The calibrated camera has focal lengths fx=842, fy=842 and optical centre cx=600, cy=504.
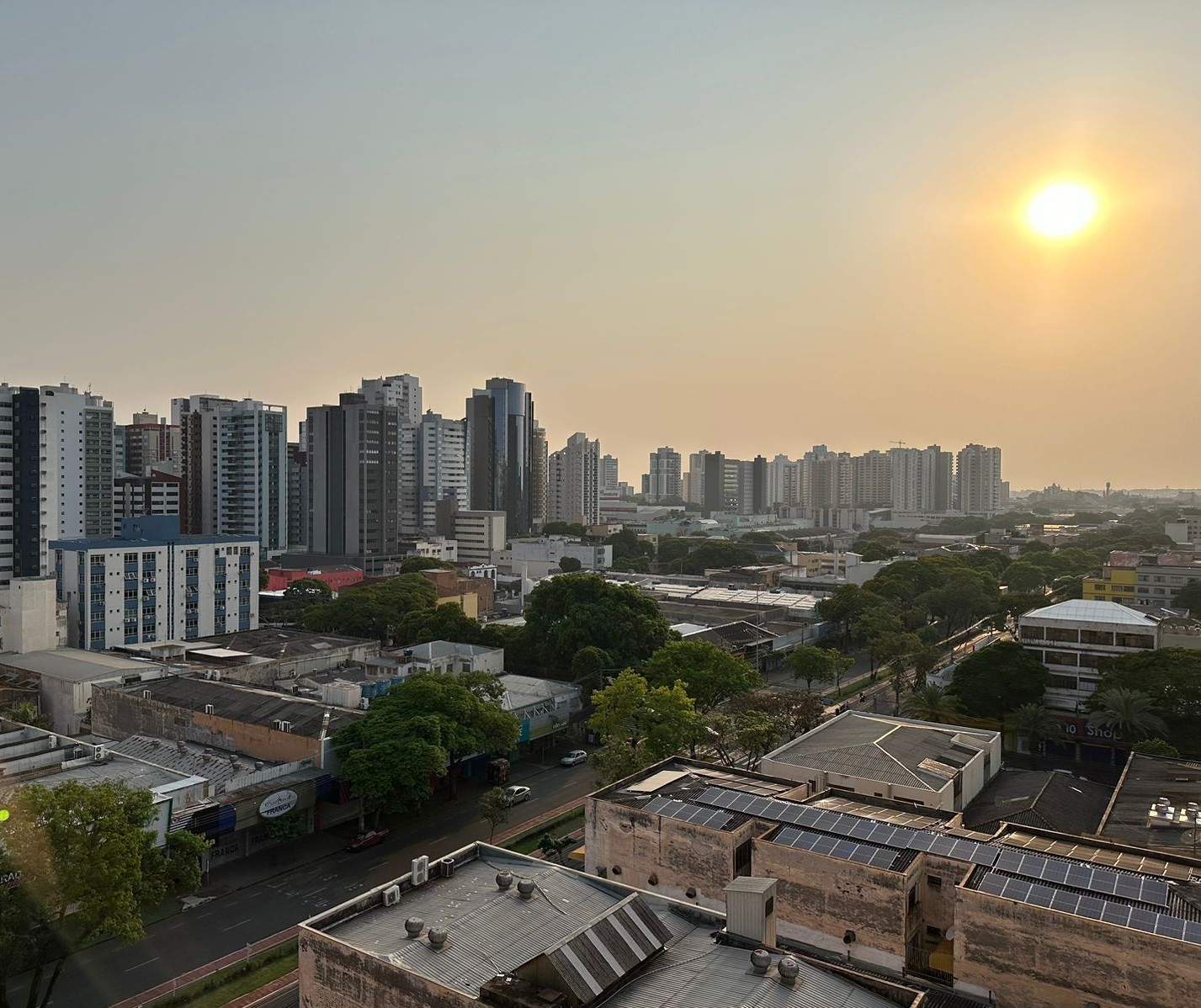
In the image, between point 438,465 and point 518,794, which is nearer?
point 518,794

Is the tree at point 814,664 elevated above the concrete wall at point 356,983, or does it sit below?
below

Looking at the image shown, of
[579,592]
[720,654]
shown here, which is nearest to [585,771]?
[720,654]

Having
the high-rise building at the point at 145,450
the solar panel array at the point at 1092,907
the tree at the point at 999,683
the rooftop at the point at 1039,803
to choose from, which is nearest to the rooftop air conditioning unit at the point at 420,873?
the solar panel array at the point at 1092,907

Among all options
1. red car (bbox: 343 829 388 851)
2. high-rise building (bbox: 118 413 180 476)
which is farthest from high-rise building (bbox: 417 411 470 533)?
red car (bbox: 343 829 388 851)

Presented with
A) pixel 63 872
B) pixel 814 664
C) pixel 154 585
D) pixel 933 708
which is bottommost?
pixel 933 708

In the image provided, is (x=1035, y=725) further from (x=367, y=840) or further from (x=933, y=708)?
(x=367, y=840)

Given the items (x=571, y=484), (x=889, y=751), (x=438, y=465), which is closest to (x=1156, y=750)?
(x=889, y=751)

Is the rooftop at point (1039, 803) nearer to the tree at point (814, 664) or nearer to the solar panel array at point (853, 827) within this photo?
the solar panel array at point (853, 827)
